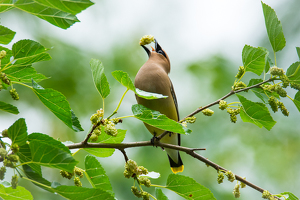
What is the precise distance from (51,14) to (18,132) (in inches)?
28.9

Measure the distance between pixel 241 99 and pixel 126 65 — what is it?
719cm

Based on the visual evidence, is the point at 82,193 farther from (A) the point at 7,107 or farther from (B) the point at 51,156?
(A) the point at 7,107

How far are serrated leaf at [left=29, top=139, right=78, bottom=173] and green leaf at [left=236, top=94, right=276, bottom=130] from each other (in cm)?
150

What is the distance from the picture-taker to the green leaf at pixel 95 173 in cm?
255

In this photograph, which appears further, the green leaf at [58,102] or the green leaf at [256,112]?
the green leaf at [256,112]

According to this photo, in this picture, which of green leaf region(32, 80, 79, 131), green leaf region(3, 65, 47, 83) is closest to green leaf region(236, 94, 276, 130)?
green leaf region(32, 80, 79, 131)

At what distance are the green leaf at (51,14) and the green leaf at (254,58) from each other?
4.78 feet

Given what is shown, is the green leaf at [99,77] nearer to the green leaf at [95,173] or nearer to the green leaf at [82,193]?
the green leaf at [95,173]

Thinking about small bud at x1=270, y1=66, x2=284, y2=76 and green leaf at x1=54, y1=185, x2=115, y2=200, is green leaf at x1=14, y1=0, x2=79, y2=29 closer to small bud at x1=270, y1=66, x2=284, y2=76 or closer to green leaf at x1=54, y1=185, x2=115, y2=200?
green leaf at x1=54, y1=185, x2=115, y2=200

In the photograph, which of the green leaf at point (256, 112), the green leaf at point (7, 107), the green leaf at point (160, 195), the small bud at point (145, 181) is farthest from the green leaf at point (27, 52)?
the green leaf at point (256, 112)

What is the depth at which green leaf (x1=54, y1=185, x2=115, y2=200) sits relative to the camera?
1.95 metres

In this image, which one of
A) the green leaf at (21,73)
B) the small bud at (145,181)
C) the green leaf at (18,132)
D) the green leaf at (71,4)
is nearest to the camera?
the green leaf at (71,4)

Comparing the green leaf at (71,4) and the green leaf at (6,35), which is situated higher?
the green leaf at (71,4)

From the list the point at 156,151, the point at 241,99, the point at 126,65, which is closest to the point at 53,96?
the point at 241,99
